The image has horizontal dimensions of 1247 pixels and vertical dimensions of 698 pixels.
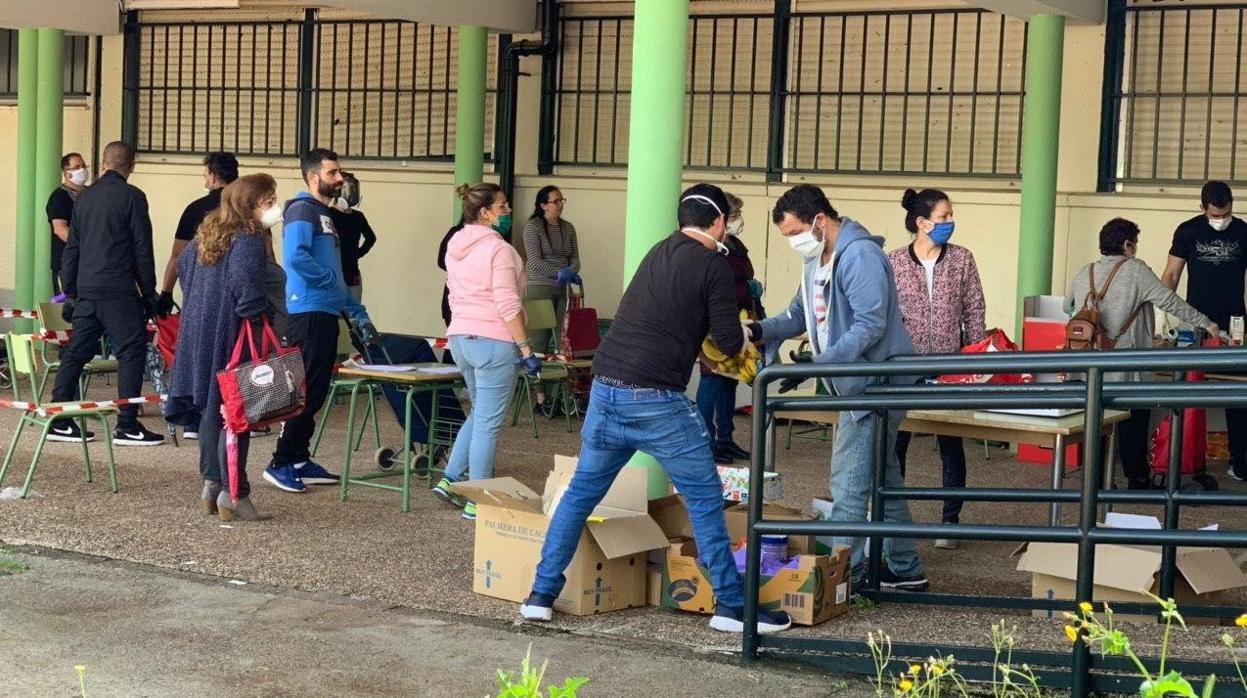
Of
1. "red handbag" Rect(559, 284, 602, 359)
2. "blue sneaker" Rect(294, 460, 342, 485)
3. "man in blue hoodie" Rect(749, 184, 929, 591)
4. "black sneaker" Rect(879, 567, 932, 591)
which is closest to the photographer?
"man in blue hoodie" Rect(749, 184, 929, 591)

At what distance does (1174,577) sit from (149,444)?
19.9 ft

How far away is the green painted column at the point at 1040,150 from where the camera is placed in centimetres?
1081

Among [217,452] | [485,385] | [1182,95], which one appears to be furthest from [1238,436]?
[217,452]

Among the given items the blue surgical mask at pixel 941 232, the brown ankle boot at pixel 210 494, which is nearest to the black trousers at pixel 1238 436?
the blue surgical mask at pixel 941 232

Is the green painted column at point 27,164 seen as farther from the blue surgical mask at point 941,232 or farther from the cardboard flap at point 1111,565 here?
the cardboard flap at point 1111,565

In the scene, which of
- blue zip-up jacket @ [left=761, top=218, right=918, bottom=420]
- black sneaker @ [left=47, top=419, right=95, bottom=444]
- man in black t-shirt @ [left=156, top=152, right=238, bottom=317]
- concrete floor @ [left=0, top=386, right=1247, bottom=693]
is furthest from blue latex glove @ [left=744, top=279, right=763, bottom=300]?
black sneaker @ [left=47, top=419, right=95, bottom=444]

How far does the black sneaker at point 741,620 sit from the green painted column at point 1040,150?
5900mm

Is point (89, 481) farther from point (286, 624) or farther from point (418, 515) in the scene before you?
point (286, 624)

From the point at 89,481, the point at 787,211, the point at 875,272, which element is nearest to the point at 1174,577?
the point at 875,272

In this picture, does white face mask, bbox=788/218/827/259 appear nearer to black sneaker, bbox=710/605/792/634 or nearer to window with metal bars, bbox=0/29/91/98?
black sneaker, bbox=710/605/792/634

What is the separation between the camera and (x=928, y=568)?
7.03 m

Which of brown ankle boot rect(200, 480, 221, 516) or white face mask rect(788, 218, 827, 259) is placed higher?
white face mask rect(788, 218, 827, 259)

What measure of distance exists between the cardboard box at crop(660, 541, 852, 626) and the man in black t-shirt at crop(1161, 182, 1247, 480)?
475 cm

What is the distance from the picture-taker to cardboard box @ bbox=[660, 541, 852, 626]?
5.69 meters
